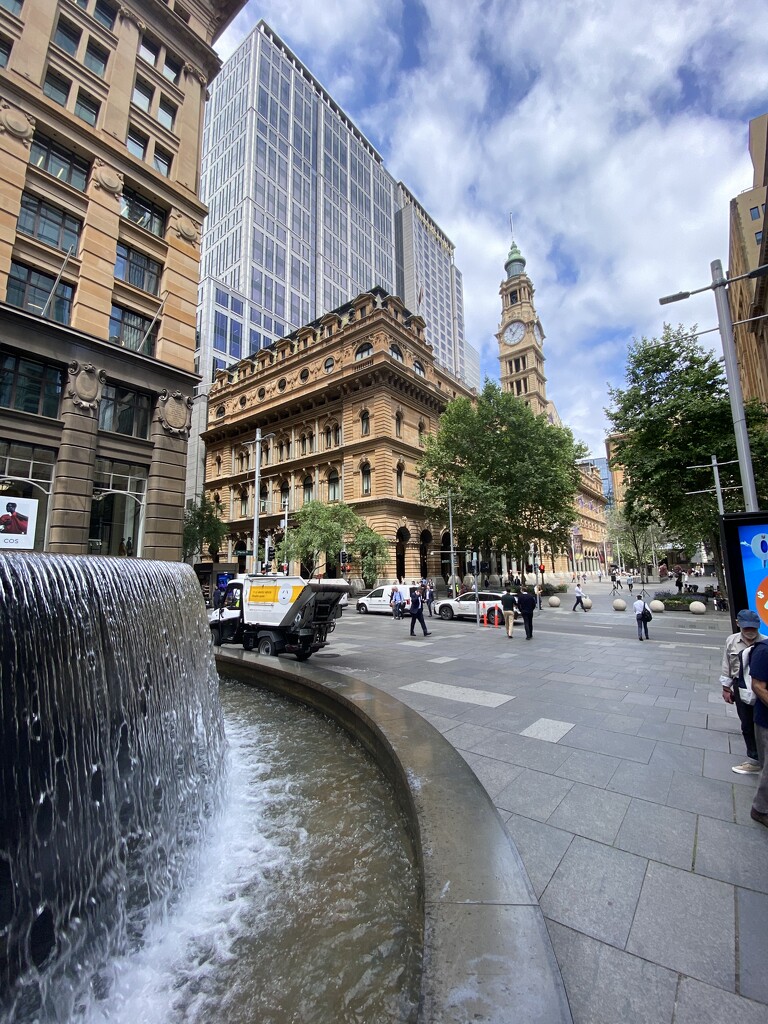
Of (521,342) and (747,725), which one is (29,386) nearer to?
(747,725)

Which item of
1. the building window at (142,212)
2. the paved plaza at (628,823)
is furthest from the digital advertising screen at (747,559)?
the building window at (142,212)

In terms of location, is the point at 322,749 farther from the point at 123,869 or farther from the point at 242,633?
the point at 242,633

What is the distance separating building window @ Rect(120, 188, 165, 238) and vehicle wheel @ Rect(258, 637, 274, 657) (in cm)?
2113

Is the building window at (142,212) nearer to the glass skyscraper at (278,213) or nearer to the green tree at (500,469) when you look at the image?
the green tree at (500,469)

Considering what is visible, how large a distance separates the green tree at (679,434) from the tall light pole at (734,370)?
15931mm

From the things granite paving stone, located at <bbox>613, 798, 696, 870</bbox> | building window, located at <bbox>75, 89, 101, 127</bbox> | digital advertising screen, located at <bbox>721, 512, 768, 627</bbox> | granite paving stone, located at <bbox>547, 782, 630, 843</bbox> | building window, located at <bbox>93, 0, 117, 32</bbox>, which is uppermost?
building window, located at <bbox>93, 0, 117, 32</bbox>

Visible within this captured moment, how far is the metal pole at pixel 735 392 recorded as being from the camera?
8516 mm

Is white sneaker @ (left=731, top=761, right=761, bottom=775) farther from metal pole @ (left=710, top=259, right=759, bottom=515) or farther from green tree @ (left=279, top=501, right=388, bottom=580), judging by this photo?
green tree @ (left=279, top=501, right=388, bottom=580)

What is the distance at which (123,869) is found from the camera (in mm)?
3266

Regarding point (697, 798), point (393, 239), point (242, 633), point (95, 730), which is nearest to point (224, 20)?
point (242, 633)

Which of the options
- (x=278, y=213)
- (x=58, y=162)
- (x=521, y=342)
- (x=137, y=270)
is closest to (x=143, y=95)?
(x=58, y=162)

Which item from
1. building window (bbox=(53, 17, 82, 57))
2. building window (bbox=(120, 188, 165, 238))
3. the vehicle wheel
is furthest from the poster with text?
building window (bbox=(53, 17, 82, 57))

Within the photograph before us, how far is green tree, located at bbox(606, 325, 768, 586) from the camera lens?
896 inches

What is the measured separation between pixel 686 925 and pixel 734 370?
968cm
